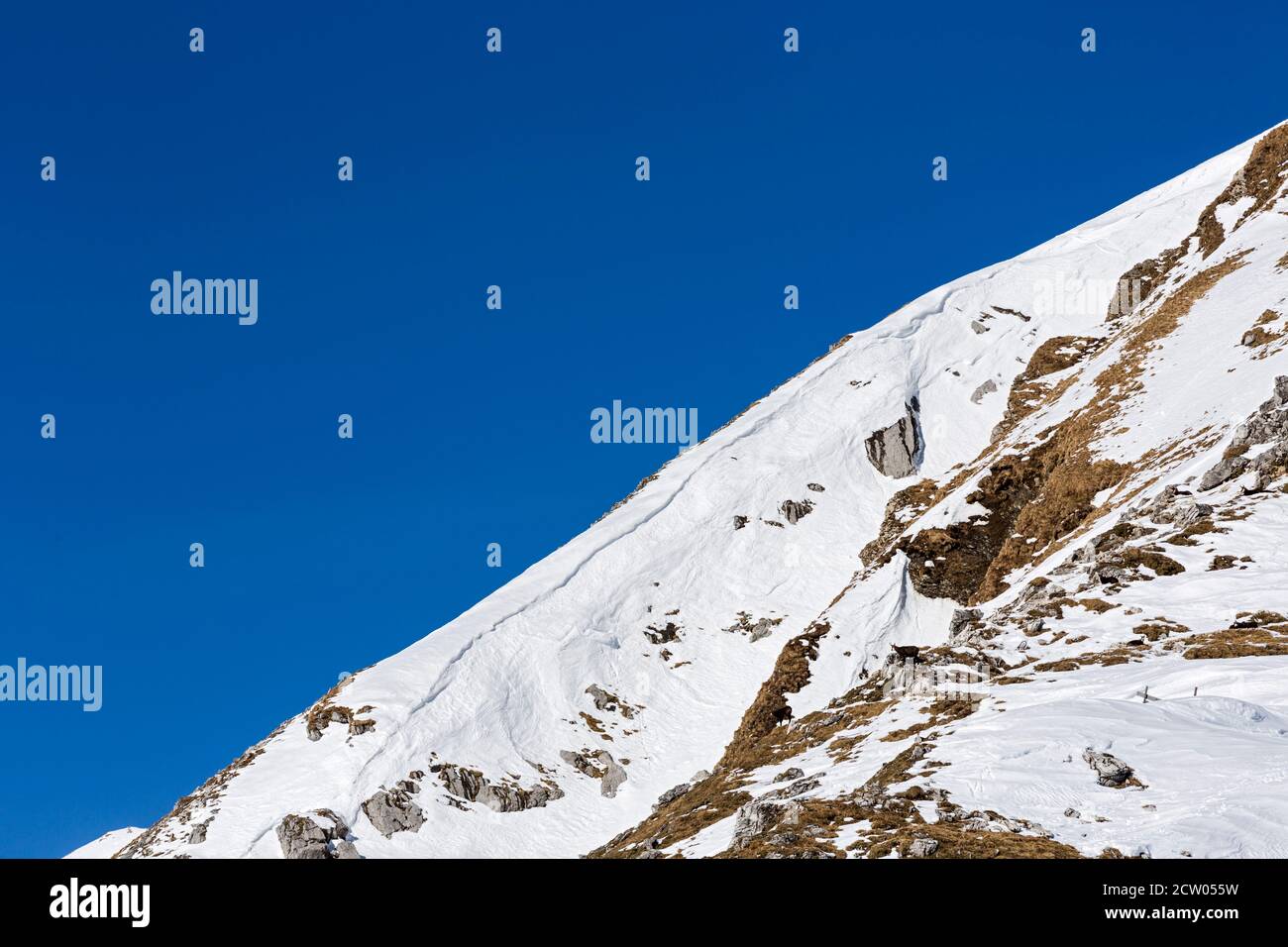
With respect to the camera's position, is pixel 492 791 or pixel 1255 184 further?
pixel 1255 184

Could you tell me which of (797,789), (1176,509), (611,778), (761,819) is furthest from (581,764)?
(761,819)

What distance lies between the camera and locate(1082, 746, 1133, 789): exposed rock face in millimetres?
24688

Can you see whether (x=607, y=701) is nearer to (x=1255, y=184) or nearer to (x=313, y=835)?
(x=313, y=835)

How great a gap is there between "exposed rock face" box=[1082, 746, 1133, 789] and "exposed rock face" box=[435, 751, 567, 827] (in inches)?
2269

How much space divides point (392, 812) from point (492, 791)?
6.90 m

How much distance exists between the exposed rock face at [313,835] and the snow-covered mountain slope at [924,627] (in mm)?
192

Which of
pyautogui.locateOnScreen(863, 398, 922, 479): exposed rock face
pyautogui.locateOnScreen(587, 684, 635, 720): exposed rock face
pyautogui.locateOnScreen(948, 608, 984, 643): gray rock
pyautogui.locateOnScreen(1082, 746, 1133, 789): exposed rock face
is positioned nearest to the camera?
pyautogui.locateOnScreen(1082, 746, 1133, 789): exposed rock face

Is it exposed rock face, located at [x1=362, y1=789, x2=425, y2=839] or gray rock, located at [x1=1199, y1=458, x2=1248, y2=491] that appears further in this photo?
exposed rock face, located at [x1=362, y1=789, x2=425, y2=839]

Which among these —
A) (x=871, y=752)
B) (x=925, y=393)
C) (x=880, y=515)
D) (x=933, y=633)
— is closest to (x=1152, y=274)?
(x=925, y=393)

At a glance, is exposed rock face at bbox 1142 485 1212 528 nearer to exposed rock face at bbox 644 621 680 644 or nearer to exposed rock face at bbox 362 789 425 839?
exposed rock face at bbox 362 789 425 839

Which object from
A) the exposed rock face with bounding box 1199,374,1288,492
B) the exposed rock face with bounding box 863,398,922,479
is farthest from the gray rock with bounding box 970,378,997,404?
the exposed rock face with bounding box 1199,374,1288,492

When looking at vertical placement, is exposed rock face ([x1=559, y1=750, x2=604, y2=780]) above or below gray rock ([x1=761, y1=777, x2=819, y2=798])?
below

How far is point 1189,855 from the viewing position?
20.6 m

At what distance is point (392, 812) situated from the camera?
246ft
